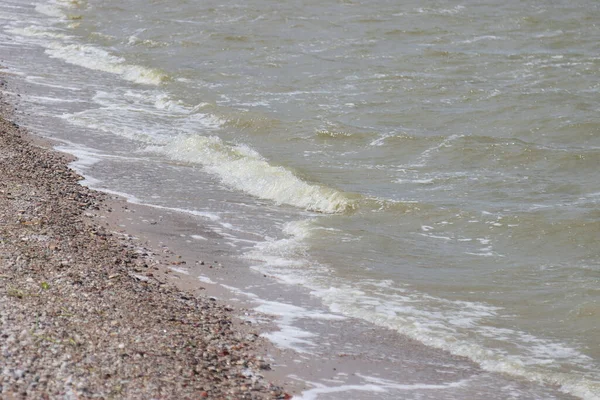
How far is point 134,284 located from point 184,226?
2837 millimetres

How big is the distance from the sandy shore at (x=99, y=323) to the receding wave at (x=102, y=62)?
12.1 m

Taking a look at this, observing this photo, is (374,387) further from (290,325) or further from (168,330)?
(168,330)

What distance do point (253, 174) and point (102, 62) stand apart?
11.9 meters

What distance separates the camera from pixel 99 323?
7.77 meters

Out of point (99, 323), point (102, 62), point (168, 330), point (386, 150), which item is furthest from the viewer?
point (102, 62)

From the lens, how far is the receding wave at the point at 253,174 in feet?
44.6

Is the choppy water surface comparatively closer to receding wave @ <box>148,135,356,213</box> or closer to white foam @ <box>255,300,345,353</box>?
receding wave @ <box>148,135,356,213</box>

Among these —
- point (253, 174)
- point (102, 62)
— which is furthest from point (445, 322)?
point (102, 62)

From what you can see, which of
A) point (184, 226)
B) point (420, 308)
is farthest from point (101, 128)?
point (420, 308)

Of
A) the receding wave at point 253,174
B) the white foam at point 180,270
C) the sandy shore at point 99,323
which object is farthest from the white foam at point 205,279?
the receding wave at point 253,174

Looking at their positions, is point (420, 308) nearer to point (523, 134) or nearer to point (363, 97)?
point (523, 134)

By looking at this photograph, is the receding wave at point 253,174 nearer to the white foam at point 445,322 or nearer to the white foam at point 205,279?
the white foam at point 445,322

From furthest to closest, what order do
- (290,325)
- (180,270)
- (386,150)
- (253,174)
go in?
(386,150) → (253,174) → (180,270) → (290,325)

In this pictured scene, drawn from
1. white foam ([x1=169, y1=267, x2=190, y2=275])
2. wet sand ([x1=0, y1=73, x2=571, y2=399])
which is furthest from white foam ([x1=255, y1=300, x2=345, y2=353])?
white foam ([x1=169, y1=267, x2=190, y2=275])
